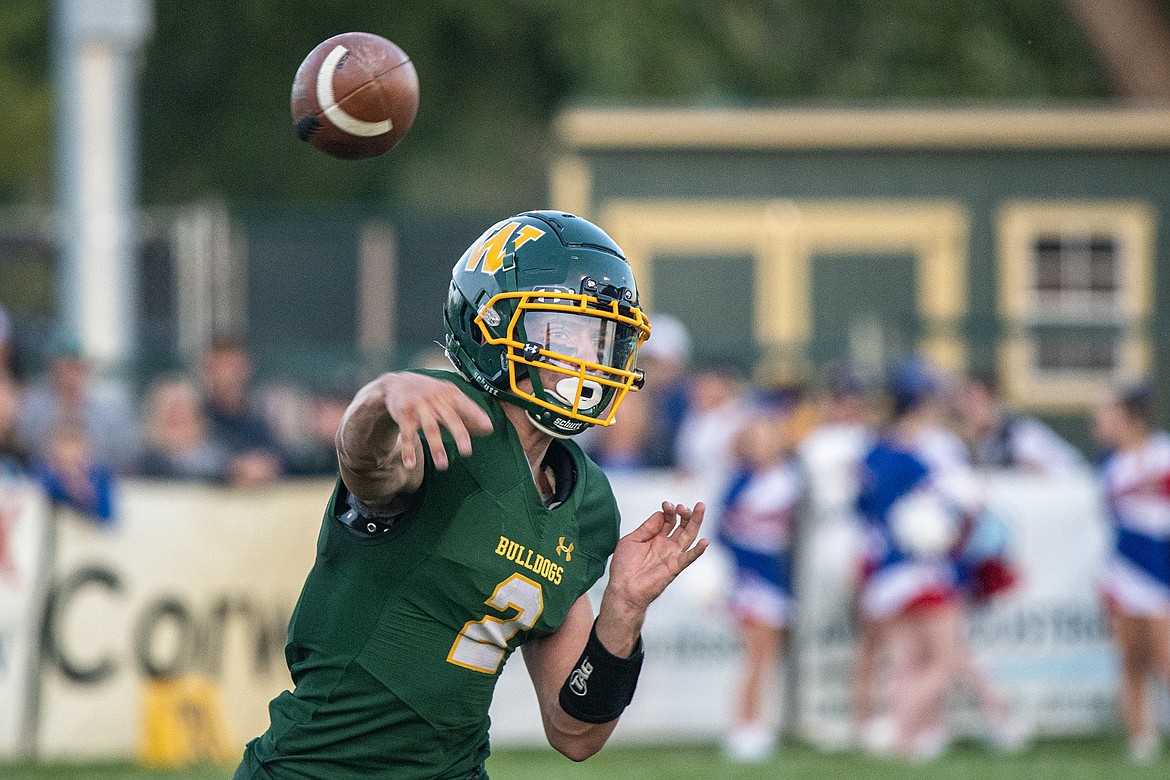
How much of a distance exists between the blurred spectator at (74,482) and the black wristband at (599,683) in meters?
5.90

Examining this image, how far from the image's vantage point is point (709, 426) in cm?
1109

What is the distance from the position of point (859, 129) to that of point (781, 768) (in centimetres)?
871

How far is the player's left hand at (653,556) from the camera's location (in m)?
3.93

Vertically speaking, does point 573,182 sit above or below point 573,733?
above

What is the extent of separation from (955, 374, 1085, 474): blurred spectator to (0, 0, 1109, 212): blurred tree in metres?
11.5

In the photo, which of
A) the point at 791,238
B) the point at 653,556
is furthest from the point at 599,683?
the point at 791,238

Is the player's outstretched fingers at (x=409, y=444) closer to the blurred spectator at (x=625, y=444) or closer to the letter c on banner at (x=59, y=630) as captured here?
the letter c on banner at (x=59, y=630)

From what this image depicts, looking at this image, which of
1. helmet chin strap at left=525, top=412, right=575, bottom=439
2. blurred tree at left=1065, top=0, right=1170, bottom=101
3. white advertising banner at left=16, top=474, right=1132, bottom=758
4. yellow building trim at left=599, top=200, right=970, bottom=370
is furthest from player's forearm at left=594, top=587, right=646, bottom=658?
blurred tree at left=1065, top=0, right=1170, bottom=101

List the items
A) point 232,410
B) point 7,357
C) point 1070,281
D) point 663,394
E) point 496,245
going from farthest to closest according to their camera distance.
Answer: point 1070,281 → point 663,394 → point 232,410 → point 7,357 → point 496,245

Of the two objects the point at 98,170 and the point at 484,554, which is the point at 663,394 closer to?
the point at 98,170

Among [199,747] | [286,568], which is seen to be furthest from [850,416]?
[199,747]

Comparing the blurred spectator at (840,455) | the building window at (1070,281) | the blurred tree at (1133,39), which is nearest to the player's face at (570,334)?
the blurred spectator at (840,455)

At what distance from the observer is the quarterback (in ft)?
12.2

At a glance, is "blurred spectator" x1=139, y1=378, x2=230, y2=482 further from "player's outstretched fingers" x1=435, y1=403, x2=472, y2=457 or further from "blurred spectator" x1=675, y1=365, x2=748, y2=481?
"player's outstretched fingers" x1=435, y1=403, x2=472, y2=457
